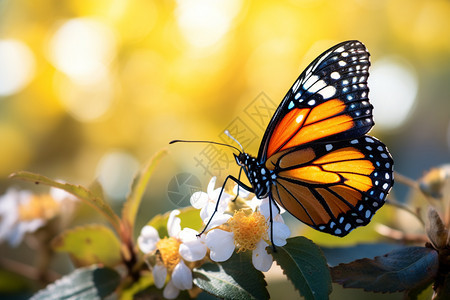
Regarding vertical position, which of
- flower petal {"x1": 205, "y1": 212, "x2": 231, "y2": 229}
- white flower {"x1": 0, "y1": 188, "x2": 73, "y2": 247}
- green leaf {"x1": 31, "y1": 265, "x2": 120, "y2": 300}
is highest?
flower petal {"x1": 205, "y1": 212, "x2": 231, "y2": 229}

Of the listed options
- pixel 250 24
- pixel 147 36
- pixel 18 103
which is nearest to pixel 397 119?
pixel 250 24

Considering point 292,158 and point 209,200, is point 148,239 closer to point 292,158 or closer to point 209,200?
point 209,200

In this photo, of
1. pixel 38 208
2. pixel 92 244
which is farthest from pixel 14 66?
pixel 92 244

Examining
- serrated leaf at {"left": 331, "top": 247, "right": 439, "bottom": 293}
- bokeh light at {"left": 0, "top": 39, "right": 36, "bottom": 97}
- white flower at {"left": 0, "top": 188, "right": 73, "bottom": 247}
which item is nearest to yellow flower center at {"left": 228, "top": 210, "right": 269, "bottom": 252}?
serrated leaf at {"left": 331, "top": 247, "right": 439, "bottom": 293}

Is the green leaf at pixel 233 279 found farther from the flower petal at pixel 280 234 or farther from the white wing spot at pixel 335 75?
the white wing spot at pixel 335 75

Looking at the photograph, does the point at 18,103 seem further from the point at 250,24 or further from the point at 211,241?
the point at 211,241

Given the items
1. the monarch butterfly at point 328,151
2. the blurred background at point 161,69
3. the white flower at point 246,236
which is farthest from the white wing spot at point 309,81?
the blurred background at point 161,69

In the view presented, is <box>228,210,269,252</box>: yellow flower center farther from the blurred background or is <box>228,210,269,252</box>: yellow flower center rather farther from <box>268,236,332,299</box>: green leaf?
the blurred background
